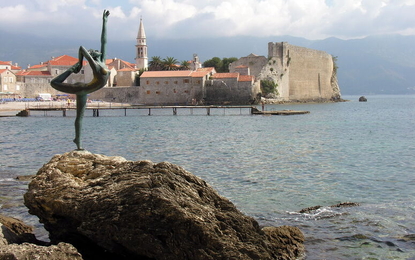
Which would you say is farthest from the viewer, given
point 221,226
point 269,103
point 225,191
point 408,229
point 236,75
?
point 269,103

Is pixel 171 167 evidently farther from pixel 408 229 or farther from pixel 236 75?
pixel 236 75

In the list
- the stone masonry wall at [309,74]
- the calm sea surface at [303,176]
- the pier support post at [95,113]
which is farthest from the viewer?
the stone masonry wall at [309,74]

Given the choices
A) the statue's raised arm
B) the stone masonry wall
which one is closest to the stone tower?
the stone masonry wall

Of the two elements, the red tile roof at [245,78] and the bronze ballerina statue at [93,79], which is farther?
the red tile roof at [245,78]

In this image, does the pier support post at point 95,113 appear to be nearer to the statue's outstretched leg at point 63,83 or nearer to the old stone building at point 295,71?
the old stone building at point 295,71

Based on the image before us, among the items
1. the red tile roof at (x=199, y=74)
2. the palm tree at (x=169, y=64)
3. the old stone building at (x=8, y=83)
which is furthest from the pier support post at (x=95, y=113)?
the palm tree at (x=169, y=64)

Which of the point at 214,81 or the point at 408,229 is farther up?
the point at 214,81

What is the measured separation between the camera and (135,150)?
682 inches

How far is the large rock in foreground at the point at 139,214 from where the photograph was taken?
4562 mm

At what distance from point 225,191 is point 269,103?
53.6m

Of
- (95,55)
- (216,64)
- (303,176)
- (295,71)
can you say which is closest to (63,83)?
(95,55)

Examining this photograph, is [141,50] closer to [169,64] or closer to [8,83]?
[169,64]

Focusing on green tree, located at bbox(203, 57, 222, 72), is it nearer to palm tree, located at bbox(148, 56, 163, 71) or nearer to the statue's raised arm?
palm tree, located at bbox(148, 56, 163, 71)

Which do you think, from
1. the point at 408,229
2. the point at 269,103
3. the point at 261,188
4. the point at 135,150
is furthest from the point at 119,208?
the point at 269,103
